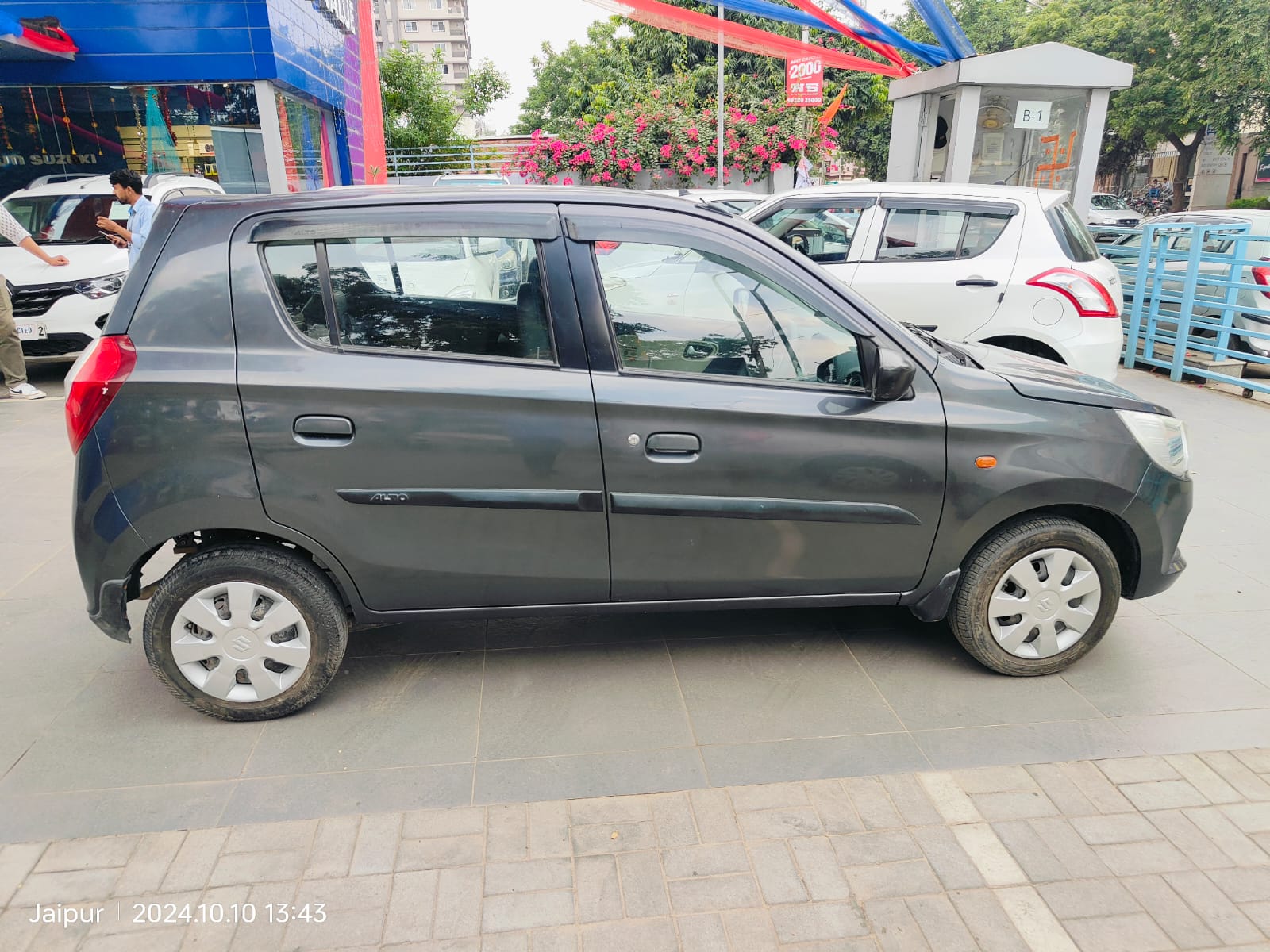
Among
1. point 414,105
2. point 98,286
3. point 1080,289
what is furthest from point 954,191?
point 414,105

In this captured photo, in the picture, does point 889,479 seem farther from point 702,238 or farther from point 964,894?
point 964,894

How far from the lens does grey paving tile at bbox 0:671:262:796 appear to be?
293 centimetres

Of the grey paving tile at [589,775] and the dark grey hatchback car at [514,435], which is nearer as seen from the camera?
the grey paving tile at [589,775]

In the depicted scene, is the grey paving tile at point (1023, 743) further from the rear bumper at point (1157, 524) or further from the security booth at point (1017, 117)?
the security booth at point (1017, 117)

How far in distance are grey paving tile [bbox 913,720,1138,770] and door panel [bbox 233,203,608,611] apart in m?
1.38

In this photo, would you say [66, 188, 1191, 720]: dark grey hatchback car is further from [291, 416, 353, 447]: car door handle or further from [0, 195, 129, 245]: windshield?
[0, 195, 129, 245]: windshield

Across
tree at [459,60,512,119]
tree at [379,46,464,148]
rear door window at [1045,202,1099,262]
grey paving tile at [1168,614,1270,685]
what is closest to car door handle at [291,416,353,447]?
grey paving tile at [1168,614,1270,685]

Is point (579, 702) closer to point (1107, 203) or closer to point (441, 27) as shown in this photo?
point (1107, 203)

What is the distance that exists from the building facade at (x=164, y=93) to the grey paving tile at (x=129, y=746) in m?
10.7

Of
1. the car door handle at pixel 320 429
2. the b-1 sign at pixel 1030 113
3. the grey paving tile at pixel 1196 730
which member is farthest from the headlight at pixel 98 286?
the b-1 sign at pixel 1030 113

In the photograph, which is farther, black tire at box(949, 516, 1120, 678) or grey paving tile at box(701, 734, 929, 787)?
black tire at box(949, 516, 1120, 678)

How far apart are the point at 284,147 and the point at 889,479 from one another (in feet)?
43.7

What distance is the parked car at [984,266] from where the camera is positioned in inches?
239

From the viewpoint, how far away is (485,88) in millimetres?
52406
